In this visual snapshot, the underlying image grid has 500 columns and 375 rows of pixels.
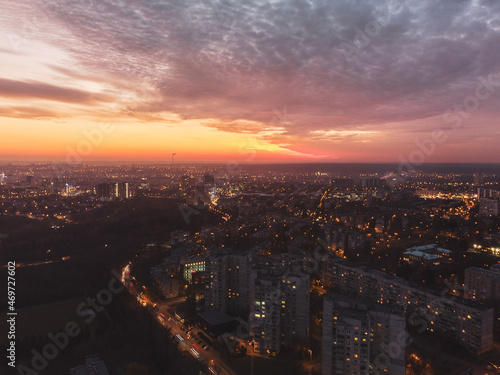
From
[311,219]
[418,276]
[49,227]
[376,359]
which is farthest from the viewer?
[311,219]

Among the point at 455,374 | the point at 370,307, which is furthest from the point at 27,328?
the point at 455,374

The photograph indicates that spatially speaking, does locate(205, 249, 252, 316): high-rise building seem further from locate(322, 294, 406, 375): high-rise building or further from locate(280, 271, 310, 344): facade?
locate(322, 294, 406, 375): high-rise building

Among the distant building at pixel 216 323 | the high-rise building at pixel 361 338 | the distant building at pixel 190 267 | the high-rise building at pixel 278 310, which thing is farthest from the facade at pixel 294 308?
the distant building at pixel 190 267

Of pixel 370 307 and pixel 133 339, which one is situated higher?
pixel 370 307

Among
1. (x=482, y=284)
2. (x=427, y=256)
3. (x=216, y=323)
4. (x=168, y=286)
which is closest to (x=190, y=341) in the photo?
(x=216, y=323)

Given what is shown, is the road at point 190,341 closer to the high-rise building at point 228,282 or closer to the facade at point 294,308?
the high-rise building at point 228,282

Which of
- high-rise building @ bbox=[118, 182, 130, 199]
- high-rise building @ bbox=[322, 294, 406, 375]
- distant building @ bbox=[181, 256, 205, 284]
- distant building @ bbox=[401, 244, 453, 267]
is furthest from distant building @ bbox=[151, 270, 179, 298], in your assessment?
high-rise building @ bbox=[118, 182, 130, 199]

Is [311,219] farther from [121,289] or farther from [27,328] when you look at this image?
[27,328]
